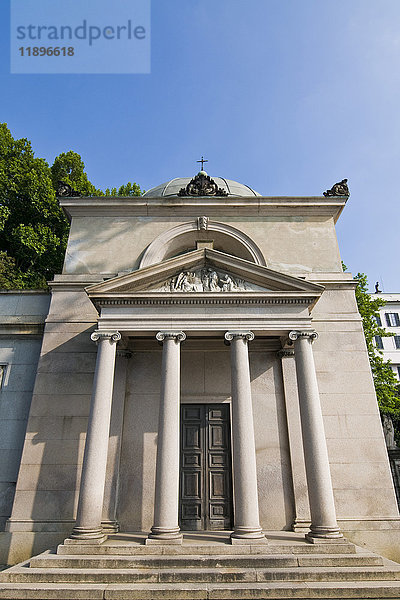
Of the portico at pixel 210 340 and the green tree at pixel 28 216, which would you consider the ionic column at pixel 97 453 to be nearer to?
the portico at pixel 210 340

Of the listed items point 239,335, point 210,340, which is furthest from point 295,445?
point 210,340

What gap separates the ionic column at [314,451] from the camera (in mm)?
9539

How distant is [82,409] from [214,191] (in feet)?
34.3

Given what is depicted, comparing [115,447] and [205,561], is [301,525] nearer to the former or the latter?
[205,561]

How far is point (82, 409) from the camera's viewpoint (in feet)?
41.2

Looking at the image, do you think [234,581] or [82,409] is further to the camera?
[82,409]

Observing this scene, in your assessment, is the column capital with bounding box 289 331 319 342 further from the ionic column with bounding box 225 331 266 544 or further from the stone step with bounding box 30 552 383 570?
the stone step with bounding box 30 552 383 570

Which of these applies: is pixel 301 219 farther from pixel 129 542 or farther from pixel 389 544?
pixel 129 542

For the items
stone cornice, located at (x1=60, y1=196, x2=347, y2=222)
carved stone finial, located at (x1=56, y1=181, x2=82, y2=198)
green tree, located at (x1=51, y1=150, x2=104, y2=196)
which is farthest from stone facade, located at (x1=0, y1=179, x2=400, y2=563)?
green tree, located at (x1=51, y1=150, x2=104, y2=196)

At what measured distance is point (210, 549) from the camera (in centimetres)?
890

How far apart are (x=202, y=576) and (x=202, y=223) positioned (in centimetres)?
1185

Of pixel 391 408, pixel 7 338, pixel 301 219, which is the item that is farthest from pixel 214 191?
pixel 391 408

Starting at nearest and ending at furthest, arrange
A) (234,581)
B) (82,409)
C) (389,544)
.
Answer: (234,581)
(389,544)
(82,409)

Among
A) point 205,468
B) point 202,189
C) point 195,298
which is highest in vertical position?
point 202,189
